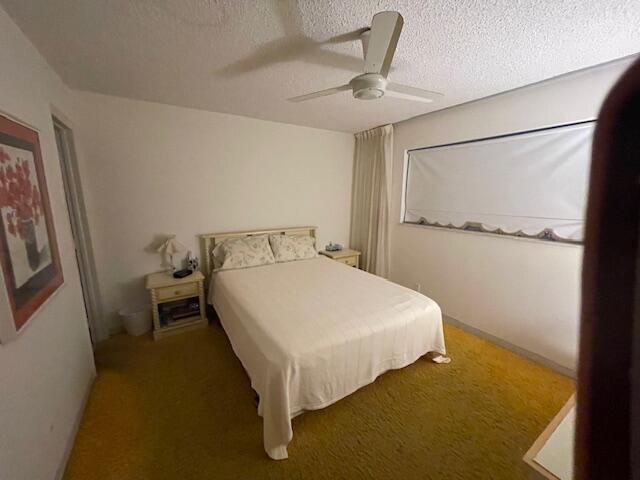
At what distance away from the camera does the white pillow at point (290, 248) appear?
10.3ft

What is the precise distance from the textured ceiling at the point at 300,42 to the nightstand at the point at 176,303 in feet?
5.65

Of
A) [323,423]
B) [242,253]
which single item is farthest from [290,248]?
[323,423]

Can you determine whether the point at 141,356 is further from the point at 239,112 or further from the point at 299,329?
the point at 239,112

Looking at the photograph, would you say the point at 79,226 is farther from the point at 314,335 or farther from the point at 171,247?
the point at 314,335

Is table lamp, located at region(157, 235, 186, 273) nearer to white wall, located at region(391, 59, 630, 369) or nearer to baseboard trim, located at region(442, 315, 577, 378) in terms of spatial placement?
white wall, located at region(391, 59, 630, 369)

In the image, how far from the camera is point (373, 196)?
142 inches

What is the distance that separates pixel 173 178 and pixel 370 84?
87.0 inches

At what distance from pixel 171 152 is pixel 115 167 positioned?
51 centimetres

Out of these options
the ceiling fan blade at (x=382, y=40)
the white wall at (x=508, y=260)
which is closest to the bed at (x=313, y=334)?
the white wall at (x=508, y=260)

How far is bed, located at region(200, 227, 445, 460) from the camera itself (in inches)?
57.9

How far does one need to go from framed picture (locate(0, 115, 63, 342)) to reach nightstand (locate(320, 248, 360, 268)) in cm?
268

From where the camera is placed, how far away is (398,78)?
2055 mm

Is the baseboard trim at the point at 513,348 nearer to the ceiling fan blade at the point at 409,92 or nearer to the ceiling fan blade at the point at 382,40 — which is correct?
the ceiling fan blade at the point at 409,92

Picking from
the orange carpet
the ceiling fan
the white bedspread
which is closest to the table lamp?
the white bedspread
